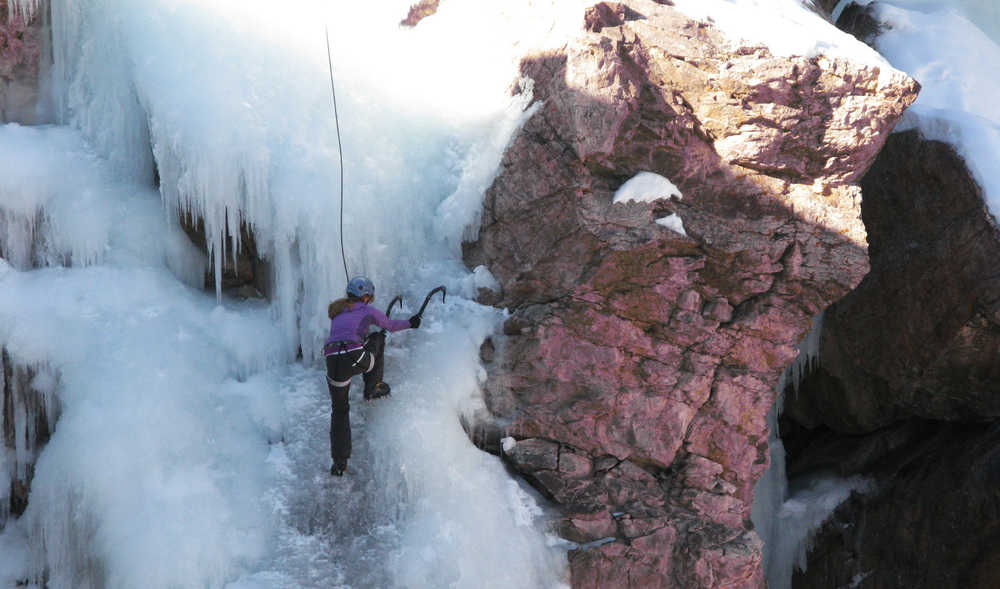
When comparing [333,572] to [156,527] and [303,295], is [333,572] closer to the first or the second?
[156,527]

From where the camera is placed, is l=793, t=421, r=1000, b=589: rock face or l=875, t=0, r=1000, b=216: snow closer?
l=793, t=421, r=1000, b=589: rock face

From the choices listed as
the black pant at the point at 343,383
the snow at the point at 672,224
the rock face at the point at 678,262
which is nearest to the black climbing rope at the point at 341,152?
the black pant at the point at 343,383

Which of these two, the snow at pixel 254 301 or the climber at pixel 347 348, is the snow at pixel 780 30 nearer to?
the snow at pixel 254 301

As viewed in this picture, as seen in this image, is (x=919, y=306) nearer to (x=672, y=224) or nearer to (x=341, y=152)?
(x=672, y=224)

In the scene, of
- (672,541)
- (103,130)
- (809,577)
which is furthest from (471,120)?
(809,577)

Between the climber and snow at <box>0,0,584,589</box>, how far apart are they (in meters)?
0.30

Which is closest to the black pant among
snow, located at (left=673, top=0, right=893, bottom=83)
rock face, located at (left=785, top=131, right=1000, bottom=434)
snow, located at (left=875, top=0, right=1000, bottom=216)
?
snow, located at (left=673, top=0, right=893, bottom=83)

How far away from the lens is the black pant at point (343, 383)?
17.1ft

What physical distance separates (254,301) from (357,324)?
1795 mm

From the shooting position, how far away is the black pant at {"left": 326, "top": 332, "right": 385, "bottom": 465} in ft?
A: 17.1

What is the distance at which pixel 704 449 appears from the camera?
6039 mm

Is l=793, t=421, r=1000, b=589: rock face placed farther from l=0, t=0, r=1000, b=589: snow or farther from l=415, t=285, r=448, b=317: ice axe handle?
l=415, t=285, r=448, b=317: ice axe handle

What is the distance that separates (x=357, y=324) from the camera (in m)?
5.26

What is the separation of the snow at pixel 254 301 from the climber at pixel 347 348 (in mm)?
303
